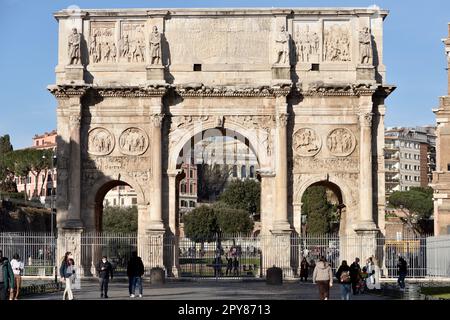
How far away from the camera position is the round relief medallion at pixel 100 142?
3384cm

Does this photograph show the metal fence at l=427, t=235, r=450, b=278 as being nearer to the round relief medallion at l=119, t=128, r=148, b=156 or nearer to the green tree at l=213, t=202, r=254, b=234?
the round relief medallion at l=119, t=128, r=148, b=156

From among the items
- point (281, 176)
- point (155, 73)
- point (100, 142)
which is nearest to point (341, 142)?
point (281, 176)

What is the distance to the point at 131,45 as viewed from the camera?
33.8m

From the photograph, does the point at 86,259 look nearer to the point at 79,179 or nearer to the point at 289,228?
the point at 79,179

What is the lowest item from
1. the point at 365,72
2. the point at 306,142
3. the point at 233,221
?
the point at 233,221

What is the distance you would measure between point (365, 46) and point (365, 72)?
34.1 inches

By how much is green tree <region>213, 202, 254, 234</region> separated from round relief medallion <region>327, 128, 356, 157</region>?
40985 mm

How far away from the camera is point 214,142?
10231cm

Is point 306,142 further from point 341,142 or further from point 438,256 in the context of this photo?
point 438,256

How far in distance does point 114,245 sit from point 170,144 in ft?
20.4

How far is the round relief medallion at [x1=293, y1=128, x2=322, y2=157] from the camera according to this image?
33562 millimetres

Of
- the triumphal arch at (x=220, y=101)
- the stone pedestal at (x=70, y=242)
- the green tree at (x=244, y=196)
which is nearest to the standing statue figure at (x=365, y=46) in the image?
the triumphal arch at (x=220, y=101)
